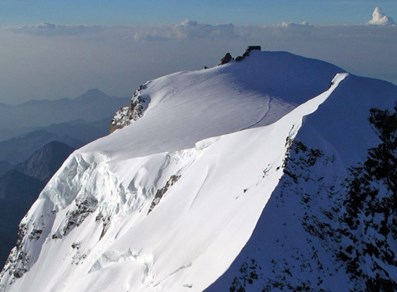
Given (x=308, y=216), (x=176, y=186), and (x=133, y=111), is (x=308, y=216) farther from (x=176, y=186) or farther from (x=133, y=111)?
(x=133, y=111)

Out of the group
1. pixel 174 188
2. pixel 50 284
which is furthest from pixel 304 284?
pixel 50 284

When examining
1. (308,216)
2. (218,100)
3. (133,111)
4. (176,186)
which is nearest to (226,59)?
(218,100)

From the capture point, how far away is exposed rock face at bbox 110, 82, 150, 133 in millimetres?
92250

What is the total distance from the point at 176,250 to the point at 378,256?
13.7 m

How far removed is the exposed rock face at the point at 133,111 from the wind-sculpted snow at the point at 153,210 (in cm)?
730

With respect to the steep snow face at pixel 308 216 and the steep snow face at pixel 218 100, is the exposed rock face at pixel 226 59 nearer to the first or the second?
the steep snow face at pixel 218 100

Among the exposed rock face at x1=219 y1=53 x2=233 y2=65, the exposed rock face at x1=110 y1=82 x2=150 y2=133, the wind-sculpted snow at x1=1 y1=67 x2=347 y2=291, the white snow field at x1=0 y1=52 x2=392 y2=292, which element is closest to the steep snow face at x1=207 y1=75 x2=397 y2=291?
the white snow field at x1=0 y1=52 x2=392 y2=292

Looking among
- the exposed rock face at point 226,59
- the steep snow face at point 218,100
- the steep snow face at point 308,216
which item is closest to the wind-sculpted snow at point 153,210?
the steep snow face at point 218,100

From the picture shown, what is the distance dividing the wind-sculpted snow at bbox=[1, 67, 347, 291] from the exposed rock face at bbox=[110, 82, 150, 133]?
7297mm

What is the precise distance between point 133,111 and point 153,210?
155 ft

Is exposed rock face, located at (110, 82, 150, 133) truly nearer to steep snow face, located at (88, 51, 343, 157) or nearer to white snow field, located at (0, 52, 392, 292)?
steep snow face, located at (88, 51, 343, 157)

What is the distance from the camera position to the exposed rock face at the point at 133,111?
92.2m

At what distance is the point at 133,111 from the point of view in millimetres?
93500

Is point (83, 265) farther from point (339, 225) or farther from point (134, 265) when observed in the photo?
point (339, 225)
